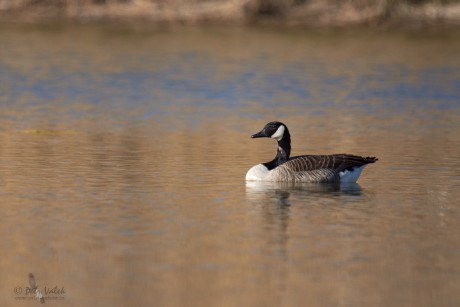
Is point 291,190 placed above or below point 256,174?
below

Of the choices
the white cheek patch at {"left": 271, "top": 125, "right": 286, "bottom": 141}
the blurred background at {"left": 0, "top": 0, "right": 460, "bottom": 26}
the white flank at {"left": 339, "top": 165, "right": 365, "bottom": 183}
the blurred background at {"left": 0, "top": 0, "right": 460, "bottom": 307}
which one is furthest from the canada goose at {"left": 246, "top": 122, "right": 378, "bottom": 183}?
the blurred background at {"left": 0, "top": 0, "right": 460, "bottom": 26}

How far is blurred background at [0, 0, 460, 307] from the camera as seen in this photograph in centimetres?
1010

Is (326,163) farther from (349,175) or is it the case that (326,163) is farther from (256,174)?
(256,174)

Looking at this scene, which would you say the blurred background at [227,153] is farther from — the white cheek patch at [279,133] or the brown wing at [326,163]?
the white cheek patch at [279,133]

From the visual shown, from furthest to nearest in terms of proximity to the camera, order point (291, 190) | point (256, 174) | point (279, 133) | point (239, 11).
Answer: point (239, 11) < point (279, 133) < point (256, 174) < point (291, 190)

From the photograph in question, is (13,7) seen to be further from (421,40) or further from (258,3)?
(421,40)

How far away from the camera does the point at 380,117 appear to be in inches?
920

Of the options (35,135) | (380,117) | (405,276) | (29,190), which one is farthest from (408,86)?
(405,276)

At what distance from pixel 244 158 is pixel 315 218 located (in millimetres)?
5099

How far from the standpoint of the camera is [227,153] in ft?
59.6

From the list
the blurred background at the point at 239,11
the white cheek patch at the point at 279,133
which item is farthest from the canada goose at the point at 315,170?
the blurred background at the point at 239,11

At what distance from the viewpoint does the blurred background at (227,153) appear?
33.1 feet

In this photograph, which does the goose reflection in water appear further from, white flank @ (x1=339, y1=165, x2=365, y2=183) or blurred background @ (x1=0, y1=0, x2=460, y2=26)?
blurred background @ (x1=0, y1=0, x2=460, y2=26)

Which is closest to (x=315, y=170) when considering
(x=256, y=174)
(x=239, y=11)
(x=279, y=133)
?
(x=256, y=174)
